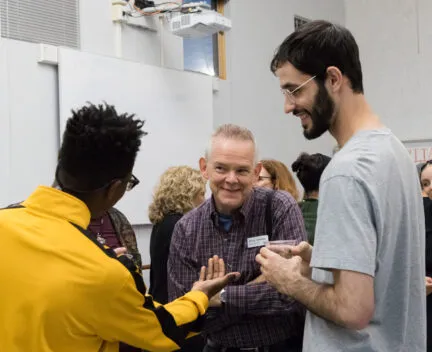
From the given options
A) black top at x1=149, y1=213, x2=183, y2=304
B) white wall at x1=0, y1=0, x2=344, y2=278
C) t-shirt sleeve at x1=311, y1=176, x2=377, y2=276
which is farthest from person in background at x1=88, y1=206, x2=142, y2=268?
white wall at x1=0, y1=0, x2=344, y2=278

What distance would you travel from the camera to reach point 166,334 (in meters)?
1.62

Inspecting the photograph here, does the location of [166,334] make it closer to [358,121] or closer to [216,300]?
[216,300]

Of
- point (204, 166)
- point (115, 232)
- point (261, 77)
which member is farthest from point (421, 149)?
point (204, 166)

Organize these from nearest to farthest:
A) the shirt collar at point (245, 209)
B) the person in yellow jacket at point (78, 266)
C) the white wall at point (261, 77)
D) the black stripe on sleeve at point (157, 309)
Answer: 1. the person in yellow jacket at point (78, 266)
2. the black stripe on sleeve at point (157, 309)
3. the shirt collar at point (245, 209)
4. the white wall at point (261, 77)

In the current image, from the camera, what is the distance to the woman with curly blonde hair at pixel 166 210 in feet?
11.0

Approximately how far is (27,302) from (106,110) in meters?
0.53

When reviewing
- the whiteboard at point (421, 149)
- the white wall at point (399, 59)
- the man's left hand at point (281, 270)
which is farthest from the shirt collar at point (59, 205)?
the white wall at point (399, 59)

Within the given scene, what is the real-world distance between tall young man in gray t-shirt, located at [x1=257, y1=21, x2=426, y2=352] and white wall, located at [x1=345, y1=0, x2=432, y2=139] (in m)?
6.30

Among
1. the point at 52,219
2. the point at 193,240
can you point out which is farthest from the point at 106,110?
the point at 193,240

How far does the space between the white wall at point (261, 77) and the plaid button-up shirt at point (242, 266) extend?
13.2ft

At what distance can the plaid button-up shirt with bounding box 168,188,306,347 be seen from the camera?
1999mm

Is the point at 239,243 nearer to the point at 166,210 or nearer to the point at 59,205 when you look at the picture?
the point at 59,205

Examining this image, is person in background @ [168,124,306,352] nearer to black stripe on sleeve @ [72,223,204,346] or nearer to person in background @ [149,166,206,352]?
black stripe on sleeve @ [72,223,204,346]

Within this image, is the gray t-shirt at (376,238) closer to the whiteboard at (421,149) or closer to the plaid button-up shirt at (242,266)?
the plaid button-up shirt at (242,266)
